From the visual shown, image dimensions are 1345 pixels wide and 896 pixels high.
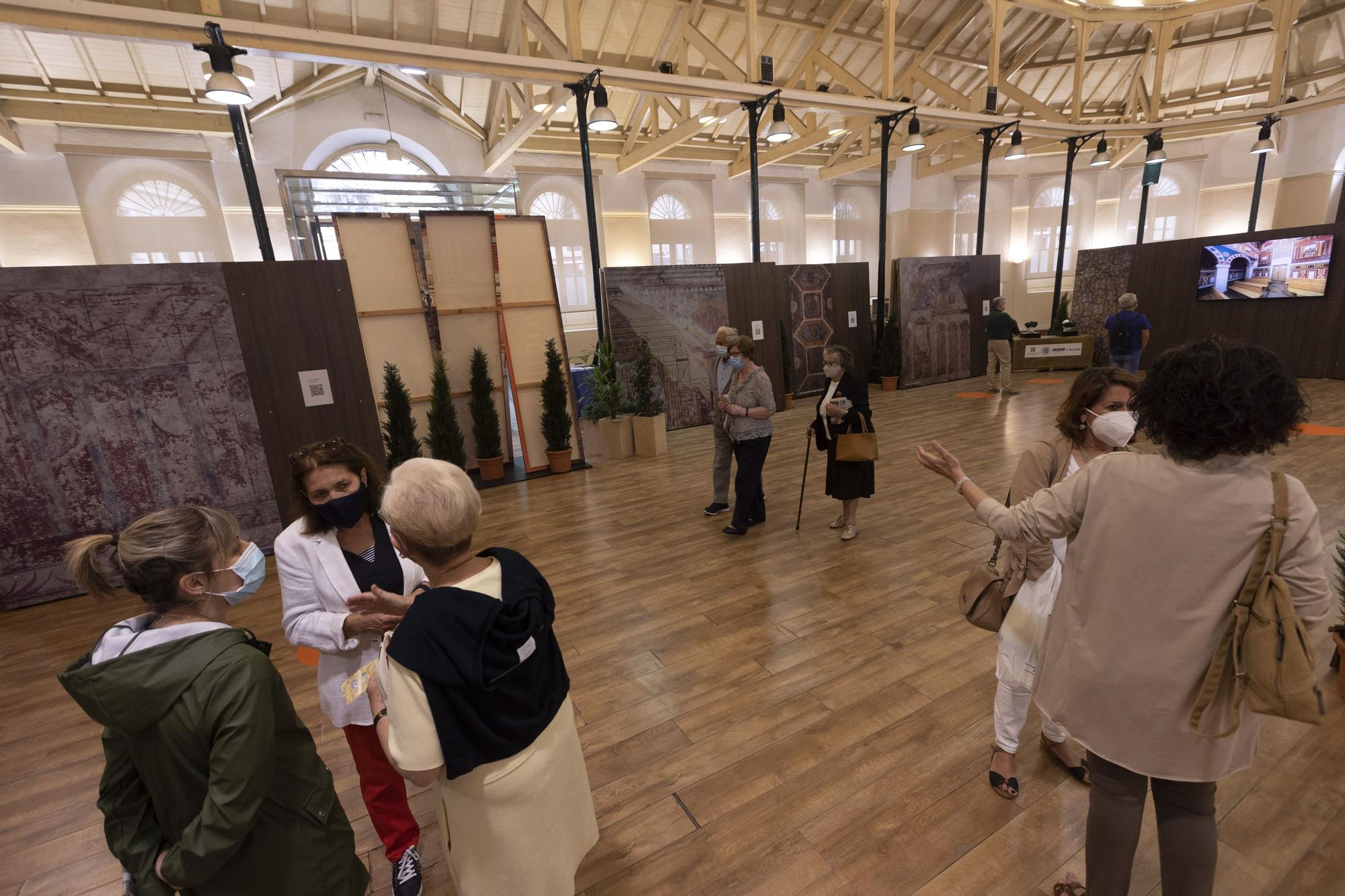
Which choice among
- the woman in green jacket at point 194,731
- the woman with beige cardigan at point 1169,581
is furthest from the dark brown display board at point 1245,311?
the woman in green jacket at point 194,731

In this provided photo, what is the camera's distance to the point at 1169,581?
4.04 ft

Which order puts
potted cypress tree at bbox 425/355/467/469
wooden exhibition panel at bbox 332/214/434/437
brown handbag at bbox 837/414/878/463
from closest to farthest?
brown handbag at bbox 837/414/878/463, wooden exhibition panel at bbox 332/214/434/437, potted cypress tree at bbox 425/355/467/469

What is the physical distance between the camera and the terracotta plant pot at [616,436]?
7395 millimetres

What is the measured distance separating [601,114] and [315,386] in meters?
4.48

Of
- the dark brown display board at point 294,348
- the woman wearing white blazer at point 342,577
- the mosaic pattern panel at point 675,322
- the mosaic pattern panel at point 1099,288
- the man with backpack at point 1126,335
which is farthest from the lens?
the mosaic pattern panel at point 1099,288

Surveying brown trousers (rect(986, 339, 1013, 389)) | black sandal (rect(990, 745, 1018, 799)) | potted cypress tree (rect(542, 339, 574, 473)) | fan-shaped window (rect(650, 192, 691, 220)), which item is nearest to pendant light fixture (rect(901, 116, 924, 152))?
brown trousers (rect(986, 339, 1013, 389))

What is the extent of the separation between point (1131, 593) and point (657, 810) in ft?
5.64

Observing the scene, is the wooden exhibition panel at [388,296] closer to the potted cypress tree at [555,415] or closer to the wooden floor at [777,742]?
the potted cypress tree at [555,415]

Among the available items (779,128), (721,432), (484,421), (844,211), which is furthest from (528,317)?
(844,211)

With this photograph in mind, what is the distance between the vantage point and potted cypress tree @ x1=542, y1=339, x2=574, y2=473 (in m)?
6.91

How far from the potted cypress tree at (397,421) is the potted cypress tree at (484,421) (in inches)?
26.7

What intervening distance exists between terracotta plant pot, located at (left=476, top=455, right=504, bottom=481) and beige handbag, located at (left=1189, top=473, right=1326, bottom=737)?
6.39m

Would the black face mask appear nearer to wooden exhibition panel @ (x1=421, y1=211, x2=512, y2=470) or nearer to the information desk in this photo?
wooden exhibition panel @ (x1=421, y1=211, x2=512, y2=470)

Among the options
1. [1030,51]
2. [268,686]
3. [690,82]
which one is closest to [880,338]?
[690,82]
